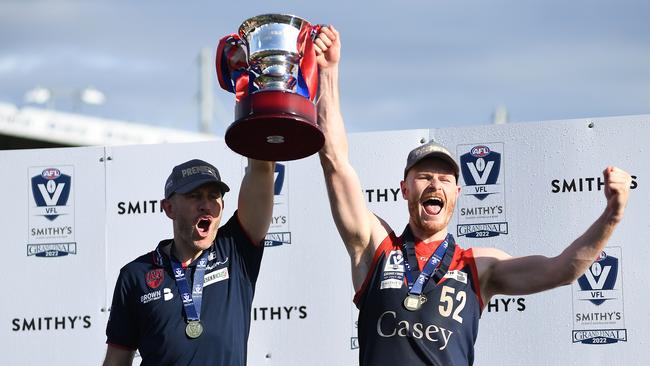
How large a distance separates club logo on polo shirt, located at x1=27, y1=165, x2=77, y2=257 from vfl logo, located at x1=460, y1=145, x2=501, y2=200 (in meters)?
2.19

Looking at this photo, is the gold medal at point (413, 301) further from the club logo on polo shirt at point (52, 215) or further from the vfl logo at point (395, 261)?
the club logo on polo shirt at point (52, 215)

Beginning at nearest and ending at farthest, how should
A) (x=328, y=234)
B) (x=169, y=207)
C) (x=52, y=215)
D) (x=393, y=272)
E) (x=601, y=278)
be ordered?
1. (x=393, y=272)
2. (x=169, y=207)
3. (x=601, y=278)
4. (x=328, y=234)
5. (x=52, y=215)

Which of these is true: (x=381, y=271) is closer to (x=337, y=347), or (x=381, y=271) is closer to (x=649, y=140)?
(x=337, y=347)

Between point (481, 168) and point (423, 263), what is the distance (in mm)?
1606

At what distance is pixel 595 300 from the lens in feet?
20.7

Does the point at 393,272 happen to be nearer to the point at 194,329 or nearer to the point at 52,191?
the point at 194,329

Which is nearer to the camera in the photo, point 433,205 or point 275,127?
point 275,127

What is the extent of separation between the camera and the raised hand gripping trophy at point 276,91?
15.9 feet

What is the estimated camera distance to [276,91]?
4.87 metres

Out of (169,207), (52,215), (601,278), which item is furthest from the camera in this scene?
(52,215)

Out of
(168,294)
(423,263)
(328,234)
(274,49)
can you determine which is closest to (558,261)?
(423,263)

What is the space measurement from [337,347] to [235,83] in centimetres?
194

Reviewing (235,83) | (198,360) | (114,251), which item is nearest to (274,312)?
(114,251)

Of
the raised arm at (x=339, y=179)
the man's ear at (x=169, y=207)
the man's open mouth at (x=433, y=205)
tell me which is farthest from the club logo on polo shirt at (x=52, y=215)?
the man's open mouth at (x=433, y=205)
